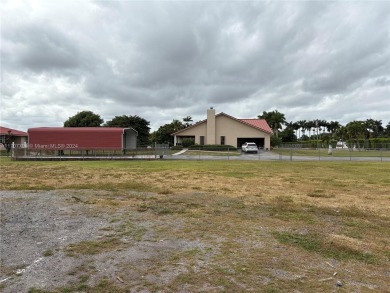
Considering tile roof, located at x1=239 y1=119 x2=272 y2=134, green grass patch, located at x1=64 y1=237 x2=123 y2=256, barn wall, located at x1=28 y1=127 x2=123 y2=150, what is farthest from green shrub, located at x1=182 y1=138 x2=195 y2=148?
green grass patch, located at x1=64 y1=237 x2=123 y2=256

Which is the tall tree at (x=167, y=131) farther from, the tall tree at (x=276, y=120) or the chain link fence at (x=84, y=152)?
the chain link fence at (x=84, y=152)

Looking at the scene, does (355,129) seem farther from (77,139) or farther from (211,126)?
(77,139)

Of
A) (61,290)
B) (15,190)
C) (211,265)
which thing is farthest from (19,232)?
(15,190)

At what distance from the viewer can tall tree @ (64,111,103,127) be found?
78.2m

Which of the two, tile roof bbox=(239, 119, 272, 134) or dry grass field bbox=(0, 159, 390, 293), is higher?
tile roof bbox=(239, 119, 272, 134)

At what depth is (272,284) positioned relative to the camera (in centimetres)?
Answer: 388

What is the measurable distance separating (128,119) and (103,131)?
4260 cm

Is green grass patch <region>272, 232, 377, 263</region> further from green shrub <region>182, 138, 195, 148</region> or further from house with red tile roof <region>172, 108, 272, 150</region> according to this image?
house with red tile roof <region>172, 108, 272, 150</region>

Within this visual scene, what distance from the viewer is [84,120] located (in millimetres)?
78125

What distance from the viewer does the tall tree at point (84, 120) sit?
7819 centimetres

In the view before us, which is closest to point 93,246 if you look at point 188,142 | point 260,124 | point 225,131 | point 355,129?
point 188,142

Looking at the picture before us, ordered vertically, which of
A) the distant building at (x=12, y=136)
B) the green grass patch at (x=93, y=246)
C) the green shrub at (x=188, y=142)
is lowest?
the green grass patch at (x=93, y=246)

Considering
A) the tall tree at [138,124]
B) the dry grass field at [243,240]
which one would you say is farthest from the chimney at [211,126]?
the dry grass field at [243,240]

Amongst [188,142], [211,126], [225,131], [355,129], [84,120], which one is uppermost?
[84,120]
